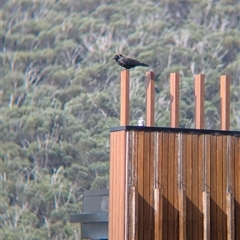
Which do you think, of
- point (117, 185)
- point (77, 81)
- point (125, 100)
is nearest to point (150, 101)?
point (125, 100)

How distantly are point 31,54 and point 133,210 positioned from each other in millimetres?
40102

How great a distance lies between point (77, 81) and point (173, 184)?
36552 millimetres

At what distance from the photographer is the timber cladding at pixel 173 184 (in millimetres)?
11914

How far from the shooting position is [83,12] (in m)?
53.9

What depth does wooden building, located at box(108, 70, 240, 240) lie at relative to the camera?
11.9 m

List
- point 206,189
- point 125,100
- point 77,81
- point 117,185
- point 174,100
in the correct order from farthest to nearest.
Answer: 1. point 77,81
2. point 174,100
3. point 125,100
4. point 206,189
5. point 117,185

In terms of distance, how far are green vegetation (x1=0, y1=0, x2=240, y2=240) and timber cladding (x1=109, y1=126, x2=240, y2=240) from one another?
27124 millimetres

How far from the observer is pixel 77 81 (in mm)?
48469

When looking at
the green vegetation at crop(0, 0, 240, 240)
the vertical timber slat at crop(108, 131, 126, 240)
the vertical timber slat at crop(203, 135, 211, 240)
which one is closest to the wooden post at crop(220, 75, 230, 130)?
the vertical timber slat at crop(203, 135, 211, 240)

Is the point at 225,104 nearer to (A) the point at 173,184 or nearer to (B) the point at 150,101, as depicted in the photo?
(B) the point at 150,101

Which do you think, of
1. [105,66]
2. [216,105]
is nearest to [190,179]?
[216,105]

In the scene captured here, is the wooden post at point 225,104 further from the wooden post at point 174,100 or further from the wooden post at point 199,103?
the wooden post at point 174,100

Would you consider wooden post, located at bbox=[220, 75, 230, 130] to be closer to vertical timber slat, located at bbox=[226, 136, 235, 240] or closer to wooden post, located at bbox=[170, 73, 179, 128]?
vertical timber slat, located at bbox=[226, 136, 235, 240]

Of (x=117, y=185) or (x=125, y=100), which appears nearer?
(x=117, y=185)
